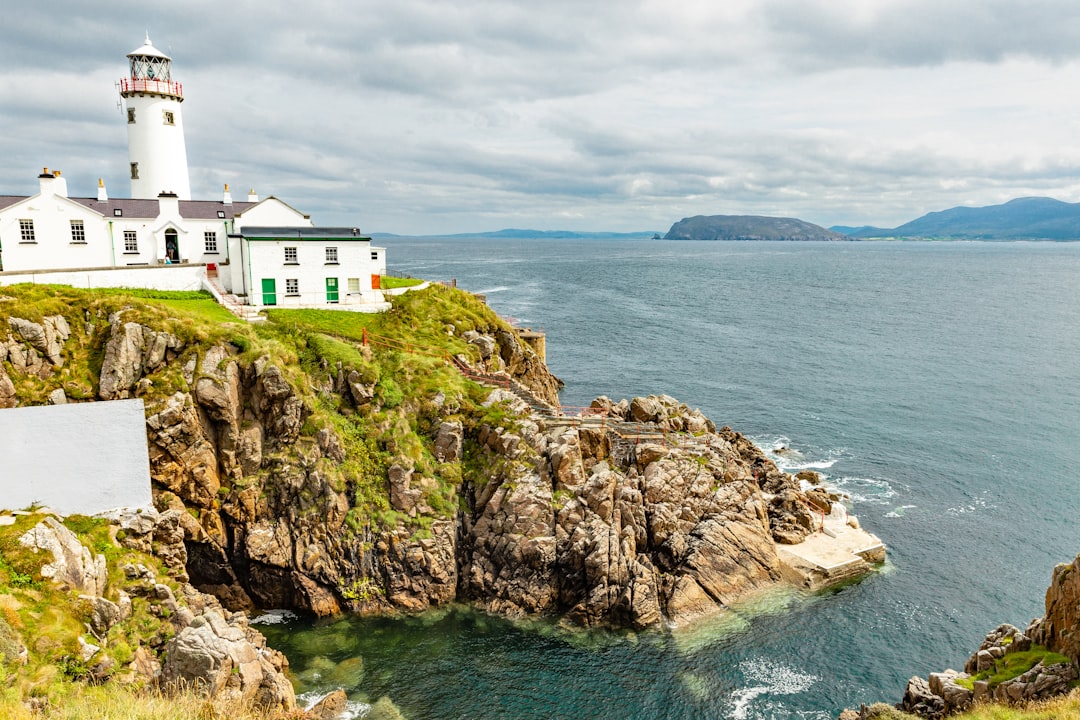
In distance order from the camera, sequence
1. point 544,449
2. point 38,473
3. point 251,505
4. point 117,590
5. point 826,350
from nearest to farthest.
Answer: point 117,590, point 38,473, point 251,505, point 544,449, point 826,350

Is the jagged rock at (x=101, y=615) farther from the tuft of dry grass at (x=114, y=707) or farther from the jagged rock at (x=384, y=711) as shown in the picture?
the jagged rock at (x=384, y=711)

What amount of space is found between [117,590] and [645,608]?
2284 centimetres

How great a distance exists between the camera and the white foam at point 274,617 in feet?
104

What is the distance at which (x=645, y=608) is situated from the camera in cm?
3183

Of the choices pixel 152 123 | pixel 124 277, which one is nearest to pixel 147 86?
pixel 152 123

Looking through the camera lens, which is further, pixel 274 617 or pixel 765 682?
pixel 274 617

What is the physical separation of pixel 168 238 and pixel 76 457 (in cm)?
2566

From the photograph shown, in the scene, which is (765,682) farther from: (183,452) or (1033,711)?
(183,452)

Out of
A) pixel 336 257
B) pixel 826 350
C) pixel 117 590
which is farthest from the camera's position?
pixel 826 350

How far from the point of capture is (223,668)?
75.0ft

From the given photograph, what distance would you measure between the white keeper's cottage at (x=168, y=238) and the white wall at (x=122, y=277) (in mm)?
66

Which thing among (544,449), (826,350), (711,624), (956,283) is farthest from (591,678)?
(956,283)

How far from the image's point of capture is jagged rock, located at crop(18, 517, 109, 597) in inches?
929

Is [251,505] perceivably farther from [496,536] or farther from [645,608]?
[645,608]
